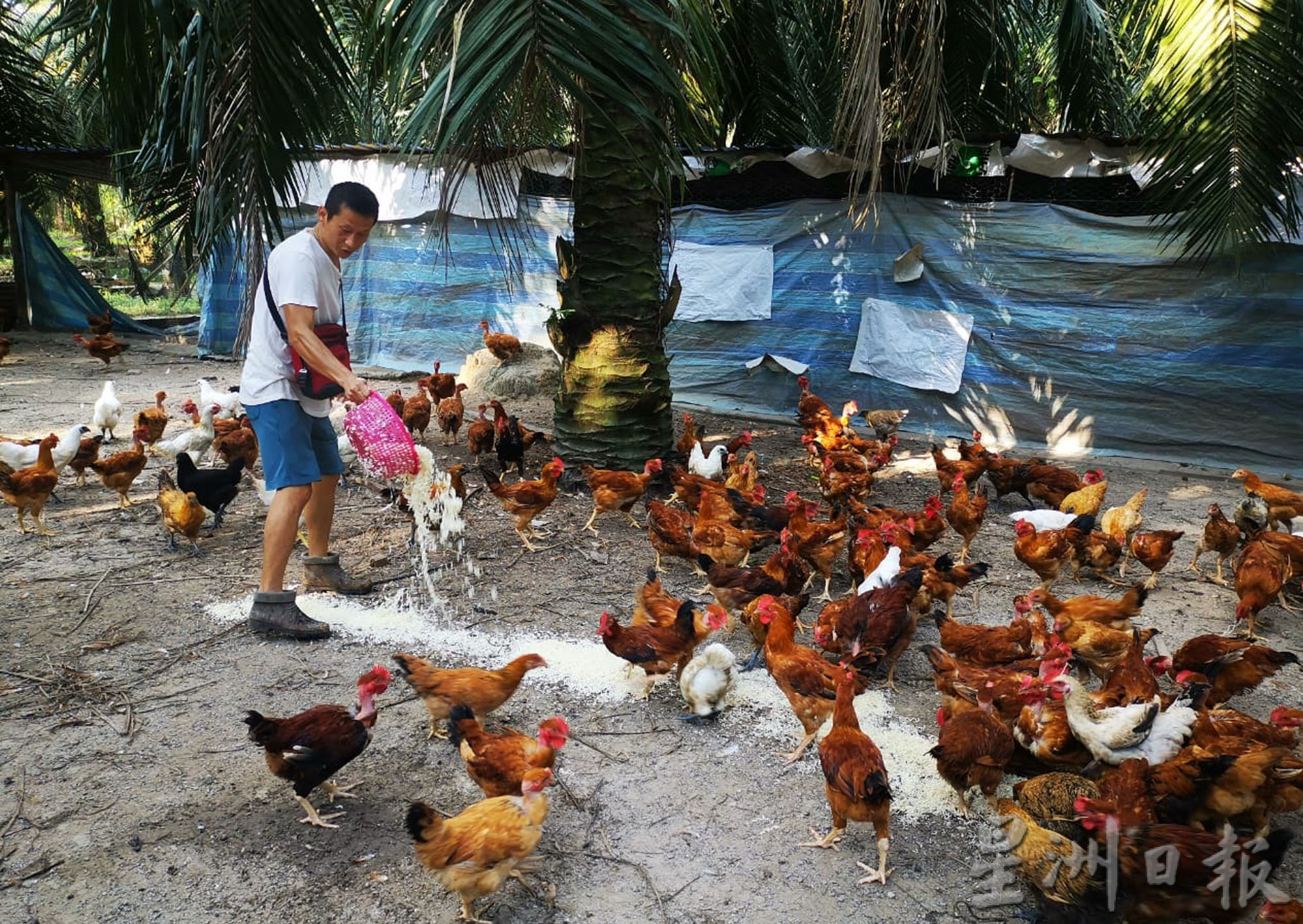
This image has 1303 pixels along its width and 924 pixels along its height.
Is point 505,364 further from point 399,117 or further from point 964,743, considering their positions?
point 964,743

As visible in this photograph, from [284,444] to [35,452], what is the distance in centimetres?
398

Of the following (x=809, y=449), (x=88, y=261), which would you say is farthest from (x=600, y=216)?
(x=88, y=261)

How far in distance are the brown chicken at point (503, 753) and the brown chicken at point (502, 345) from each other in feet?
28.9

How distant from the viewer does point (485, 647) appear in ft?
17.6

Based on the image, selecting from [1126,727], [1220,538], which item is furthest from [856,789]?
[1220,538]

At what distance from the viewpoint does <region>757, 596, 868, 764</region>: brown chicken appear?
14.3 ft

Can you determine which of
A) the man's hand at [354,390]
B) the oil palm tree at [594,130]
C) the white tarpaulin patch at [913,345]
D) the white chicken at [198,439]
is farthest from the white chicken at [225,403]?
the white tarpaulin patch at [913,345]

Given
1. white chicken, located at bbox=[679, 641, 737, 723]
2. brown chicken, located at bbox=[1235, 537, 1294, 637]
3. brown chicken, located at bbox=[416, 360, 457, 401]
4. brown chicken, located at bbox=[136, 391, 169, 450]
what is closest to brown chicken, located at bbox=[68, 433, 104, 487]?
brown chicken, located at bbox=[136, 391, 169, 450]

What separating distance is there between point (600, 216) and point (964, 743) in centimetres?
541

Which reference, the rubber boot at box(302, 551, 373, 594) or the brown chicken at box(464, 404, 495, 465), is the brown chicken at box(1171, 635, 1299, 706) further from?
the brown chicken at box(464, 404, 495, 465)

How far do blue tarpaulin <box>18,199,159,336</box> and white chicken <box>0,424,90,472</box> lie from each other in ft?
37.0

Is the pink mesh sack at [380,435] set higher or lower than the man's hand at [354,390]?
lower

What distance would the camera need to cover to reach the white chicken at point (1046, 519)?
6926 millimetres

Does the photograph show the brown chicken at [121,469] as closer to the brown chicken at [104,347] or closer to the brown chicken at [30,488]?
the brown chicken at [30,488]
